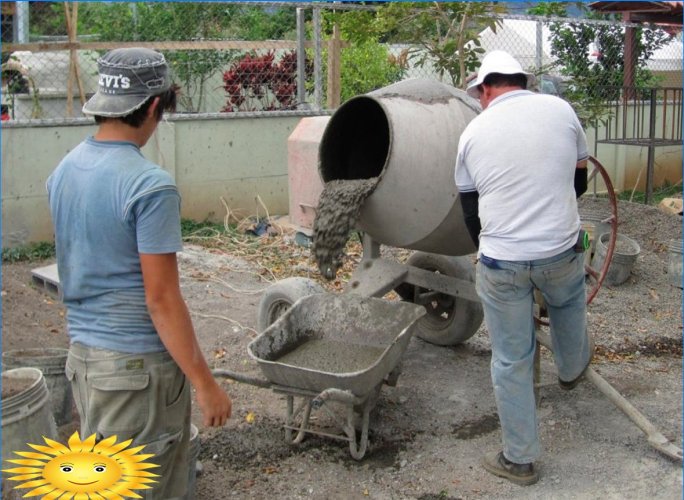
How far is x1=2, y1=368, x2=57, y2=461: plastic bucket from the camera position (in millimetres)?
3096

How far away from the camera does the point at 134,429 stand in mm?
2459

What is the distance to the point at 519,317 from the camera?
345cm

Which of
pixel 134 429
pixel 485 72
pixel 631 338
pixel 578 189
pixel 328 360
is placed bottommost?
pixel 631 338

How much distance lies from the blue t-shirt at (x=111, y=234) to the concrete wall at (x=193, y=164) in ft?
16.7

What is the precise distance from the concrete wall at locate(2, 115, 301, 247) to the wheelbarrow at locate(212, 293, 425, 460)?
3.99 m

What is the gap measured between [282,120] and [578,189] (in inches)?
209

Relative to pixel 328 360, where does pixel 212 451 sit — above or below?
below

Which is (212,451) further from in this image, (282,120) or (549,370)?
(282,120)

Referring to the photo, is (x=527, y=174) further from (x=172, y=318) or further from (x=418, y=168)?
(x=172, y=318)

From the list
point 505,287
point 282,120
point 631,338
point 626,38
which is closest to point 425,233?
point 505,287

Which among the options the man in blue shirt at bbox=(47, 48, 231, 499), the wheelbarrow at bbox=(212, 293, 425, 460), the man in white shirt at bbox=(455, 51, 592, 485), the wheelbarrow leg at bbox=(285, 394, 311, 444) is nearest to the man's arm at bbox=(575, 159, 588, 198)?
the man in white shirt at bbox=(455, 51, 592, 485)

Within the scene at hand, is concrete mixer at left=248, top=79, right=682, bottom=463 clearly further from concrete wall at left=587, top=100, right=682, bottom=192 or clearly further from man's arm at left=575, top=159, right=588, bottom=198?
concrete wall at left=587, top=100, right=682, bottom=192

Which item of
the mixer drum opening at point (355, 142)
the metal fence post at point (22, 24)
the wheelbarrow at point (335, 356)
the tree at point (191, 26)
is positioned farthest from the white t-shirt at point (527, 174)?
the metal fence post at point (22, 24)

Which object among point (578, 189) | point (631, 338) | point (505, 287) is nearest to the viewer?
point (505, 287)
